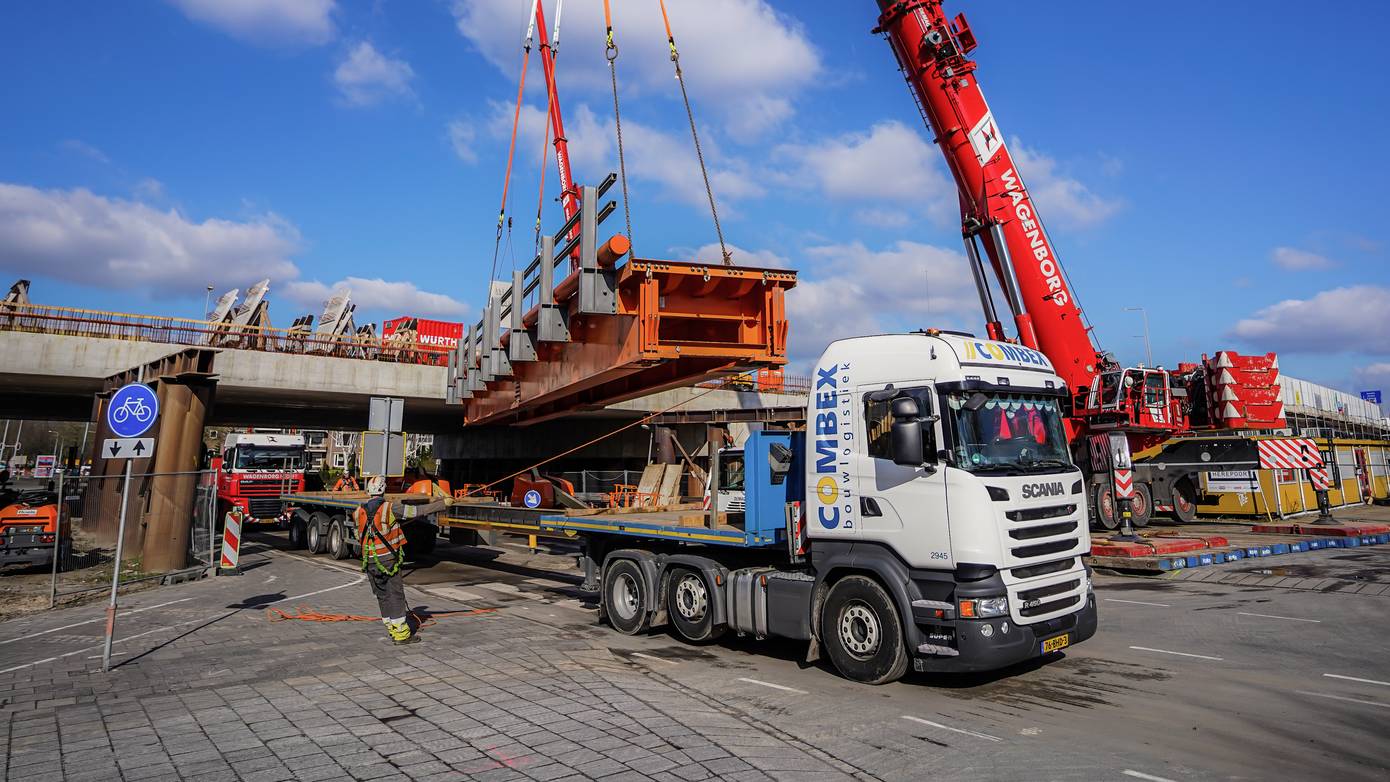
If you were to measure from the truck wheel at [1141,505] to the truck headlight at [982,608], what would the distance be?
631 inches

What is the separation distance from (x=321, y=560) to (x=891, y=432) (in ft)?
50.4

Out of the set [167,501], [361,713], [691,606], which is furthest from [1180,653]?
[167,501]

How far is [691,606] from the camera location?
346 inches

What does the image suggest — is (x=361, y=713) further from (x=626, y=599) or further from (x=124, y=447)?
(x=124, y=447)

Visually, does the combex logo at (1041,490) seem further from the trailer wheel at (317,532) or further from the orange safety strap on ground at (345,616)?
the trailer wheel at (317,532)

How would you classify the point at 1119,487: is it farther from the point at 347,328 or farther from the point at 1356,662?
the point at 347,328

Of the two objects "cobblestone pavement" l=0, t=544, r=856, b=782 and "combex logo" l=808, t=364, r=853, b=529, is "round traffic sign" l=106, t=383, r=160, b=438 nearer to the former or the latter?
"cobblestone pavement" l=0, t=544, r=856, b=782

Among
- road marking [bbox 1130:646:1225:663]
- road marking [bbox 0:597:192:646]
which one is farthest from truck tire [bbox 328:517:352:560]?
road marking [bbox 1130:646:1225:663]

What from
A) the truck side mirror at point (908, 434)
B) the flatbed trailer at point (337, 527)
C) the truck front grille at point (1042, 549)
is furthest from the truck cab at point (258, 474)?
the truck front grille at point (1042, 549)

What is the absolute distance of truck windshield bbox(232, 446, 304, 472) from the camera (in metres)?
25.0

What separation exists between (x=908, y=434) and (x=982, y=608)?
152cm

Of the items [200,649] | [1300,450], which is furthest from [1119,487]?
[200,649]

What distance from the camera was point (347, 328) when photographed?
3716cm

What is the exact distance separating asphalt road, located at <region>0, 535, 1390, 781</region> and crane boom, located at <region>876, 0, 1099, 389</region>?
20.5 feet
